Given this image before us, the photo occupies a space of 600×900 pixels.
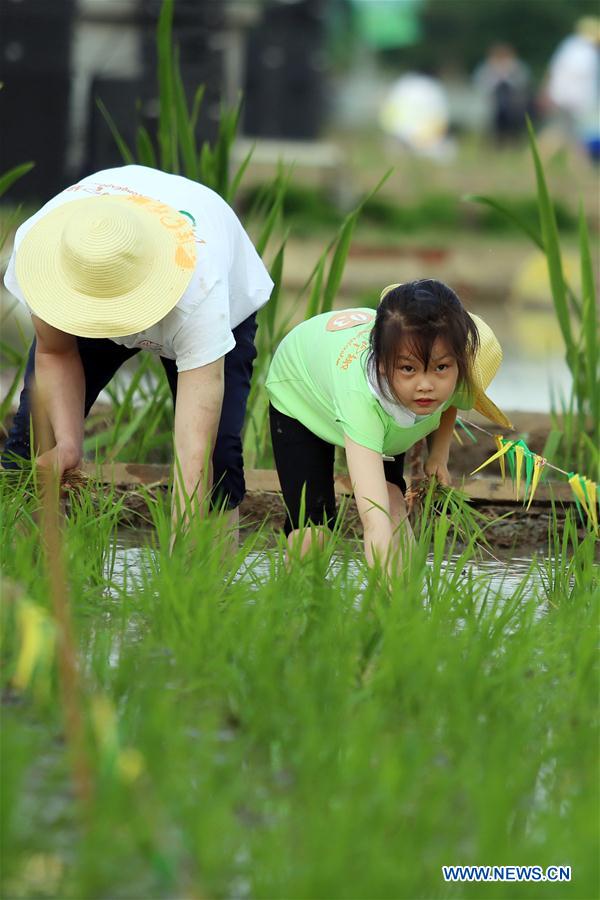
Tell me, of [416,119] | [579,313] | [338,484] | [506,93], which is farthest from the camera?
[506,93]

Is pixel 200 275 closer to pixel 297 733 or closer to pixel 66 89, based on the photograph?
pixel 297 733

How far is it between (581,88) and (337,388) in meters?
13.3

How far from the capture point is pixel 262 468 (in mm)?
4133

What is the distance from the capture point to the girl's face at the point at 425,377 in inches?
112

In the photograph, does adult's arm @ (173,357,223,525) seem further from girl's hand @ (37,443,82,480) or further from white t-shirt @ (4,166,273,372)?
girl's hand @ (37,443,82,480)

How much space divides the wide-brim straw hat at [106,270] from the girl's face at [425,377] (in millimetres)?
436

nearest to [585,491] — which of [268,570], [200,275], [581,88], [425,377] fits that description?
[425,377]

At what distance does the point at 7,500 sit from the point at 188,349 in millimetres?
491

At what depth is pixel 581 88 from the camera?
611 inches

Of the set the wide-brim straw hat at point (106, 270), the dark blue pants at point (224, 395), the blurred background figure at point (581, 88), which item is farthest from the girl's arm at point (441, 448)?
the blurred background figure at point (581, 88)

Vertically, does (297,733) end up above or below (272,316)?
below

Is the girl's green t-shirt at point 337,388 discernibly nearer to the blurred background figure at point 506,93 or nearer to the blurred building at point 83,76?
the blurred building at point 83,76

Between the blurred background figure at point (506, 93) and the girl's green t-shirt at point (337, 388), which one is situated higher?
the blurred background figure at point (506, 93)

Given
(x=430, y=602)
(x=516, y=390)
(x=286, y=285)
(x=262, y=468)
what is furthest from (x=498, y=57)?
(x=430, y=602)
